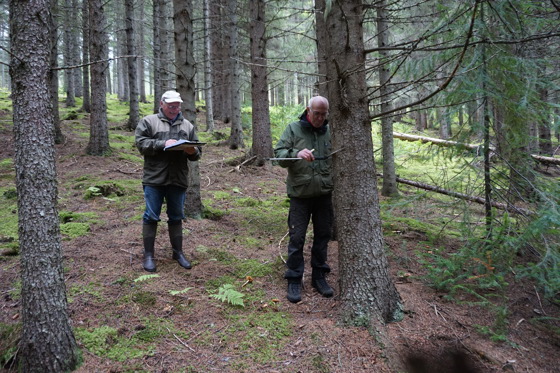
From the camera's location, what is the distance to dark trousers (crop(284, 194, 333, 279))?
429cm

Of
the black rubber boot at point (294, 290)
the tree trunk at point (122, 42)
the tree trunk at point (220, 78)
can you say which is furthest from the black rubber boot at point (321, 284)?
the tree trunk at point (122, 42)

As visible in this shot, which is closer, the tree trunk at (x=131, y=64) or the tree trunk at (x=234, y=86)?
the tree trunk at (x=234, y=86)

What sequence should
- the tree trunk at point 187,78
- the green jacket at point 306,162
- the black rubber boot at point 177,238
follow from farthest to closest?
1. the tree trunk at point 187,78
2. the black rubber boot at point 177,238
3. the green jacket at point 306,162

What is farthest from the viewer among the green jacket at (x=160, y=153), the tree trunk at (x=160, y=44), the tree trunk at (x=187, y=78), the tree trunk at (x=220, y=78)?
the tree trunk at (x=220, y=78)

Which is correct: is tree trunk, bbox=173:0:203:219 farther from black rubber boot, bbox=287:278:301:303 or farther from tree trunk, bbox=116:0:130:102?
tree trunk, bbox=116:0:130:102

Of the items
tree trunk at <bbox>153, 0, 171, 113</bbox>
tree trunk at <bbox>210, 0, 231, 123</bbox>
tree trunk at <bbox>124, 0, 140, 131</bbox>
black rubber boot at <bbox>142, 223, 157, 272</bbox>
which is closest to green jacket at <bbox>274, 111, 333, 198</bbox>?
black rubber boot at <bbox>142, 223, 157, 272</bbox>

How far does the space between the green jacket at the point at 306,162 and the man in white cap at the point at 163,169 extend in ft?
4.21

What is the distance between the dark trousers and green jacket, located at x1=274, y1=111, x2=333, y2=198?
0.18 metres

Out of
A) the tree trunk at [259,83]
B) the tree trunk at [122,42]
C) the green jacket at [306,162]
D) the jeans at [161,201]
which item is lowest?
the jeans at [161,201]

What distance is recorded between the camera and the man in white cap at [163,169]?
15.0ft

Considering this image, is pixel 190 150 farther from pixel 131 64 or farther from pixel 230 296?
pixel 131 64

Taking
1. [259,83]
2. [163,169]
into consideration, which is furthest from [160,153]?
[259,83]

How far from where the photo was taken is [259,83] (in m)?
10.5

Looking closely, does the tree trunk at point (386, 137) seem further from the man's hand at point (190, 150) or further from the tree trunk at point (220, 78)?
the tree trunk at point (220, 78)
